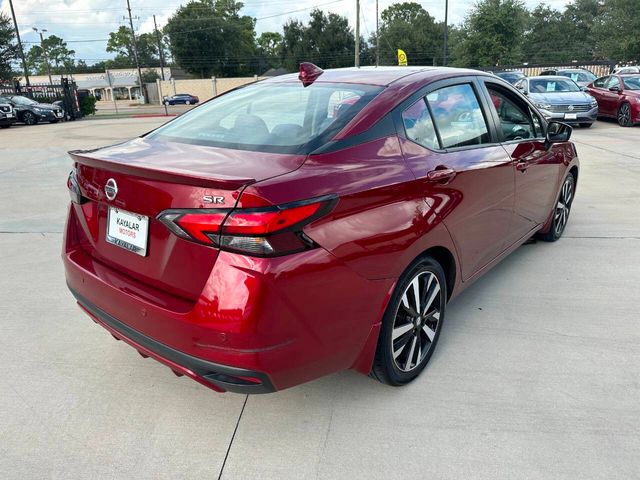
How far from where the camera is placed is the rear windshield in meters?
2.38

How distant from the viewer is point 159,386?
2.76 m

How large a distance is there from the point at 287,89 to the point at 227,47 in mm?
73235

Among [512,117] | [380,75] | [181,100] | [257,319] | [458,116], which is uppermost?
[380,75]

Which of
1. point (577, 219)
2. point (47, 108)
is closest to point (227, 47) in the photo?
point (47, 108)

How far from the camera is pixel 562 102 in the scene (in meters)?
13.9

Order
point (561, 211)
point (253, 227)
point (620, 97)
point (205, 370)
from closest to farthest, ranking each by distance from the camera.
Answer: point (253, 227), point (205, 370), point (561, 211), point (620, 97)

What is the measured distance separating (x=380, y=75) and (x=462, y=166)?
0.71 metres

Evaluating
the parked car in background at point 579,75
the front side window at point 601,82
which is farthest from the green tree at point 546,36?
the front side window at point 601,82

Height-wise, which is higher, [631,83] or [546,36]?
[546,36]

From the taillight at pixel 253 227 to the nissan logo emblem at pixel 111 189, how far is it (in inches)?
16.0

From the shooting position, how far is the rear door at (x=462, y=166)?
102 inches

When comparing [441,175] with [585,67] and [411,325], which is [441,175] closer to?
[411,325]

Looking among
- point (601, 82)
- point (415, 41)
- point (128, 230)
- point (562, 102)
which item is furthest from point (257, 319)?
point (415, 41)

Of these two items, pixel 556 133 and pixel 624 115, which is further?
pixel 624 115
